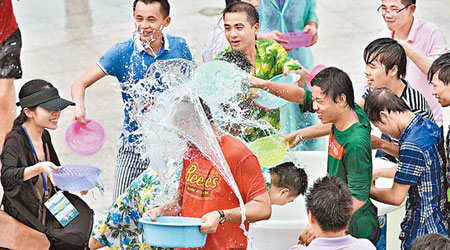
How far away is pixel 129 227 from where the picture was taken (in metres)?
4.52

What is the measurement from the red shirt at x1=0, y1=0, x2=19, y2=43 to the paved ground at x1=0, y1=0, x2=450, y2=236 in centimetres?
112

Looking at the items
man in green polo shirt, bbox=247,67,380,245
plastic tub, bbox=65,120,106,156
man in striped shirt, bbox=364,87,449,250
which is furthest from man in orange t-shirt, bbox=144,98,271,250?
plastic tub, bbox=65,120,106,156

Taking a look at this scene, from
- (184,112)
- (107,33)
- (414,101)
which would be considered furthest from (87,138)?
(107,33)

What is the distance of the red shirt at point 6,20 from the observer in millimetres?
6348

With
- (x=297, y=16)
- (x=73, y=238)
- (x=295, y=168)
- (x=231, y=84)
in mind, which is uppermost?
(x=297, y=16)

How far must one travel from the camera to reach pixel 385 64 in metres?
4.64

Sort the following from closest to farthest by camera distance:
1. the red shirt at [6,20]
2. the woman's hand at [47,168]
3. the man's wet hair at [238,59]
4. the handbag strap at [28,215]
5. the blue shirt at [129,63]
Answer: the woman's hand at [47,168], the handbag strap at [28,215], the man's wet hair at [238,59], the blue shirt at [129,63], the red shirt at [6,20]

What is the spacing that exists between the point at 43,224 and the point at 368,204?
77.2 inches

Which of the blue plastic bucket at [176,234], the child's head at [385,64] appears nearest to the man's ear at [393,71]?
the child's head at [385,64]

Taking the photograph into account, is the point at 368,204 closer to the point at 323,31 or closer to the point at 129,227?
the point at 129,227

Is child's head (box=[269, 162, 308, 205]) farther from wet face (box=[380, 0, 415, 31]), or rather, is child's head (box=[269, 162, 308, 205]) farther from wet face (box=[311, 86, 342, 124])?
wet face (box=[380, 0, 415, 31])

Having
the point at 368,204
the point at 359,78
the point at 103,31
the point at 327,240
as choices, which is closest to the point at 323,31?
the point at 359,78

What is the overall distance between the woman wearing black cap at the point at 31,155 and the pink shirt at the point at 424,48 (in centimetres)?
242

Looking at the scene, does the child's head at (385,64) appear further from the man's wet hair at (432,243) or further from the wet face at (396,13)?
the man's wet hair at (432,243)
